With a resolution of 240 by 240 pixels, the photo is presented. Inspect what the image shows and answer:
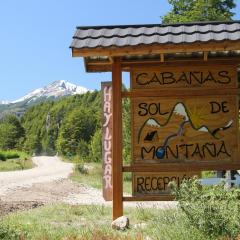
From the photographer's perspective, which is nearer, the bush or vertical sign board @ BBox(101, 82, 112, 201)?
the bush

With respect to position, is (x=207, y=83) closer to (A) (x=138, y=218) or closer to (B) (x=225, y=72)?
(B) (x=225, y=72)

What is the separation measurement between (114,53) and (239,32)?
2.15 meters

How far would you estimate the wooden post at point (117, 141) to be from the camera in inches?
Result: 368

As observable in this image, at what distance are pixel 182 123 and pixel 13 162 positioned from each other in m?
43.5

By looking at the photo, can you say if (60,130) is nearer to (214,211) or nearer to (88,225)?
(88,225)

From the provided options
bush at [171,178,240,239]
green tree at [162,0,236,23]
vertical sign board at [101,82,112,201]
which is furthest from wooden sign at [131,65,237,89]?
green tree at [162,0,236,23]

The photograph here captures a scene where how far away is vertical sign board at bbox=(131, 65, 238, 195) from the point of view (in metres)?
9.42

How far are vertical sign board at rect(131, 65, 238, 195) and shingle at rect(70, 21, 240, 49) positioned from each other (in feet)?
2.77

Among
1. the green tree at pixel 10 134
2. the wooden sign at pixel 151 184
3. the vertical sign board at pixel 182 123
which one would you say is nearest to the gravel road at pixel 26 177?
the wooden sign at pixel 151 184

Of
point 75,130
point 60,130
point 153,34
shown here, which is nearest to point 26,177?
point 153,34

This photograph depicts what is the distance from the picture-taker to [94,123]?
101m

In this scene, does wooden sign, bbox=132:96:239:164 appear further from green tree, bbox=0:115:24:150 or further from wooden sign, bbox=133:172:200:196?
green tree, bbox=0:115:24:150

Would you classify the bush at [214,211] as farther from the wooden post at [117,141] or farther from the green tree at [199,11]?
the green tree at [199,11]

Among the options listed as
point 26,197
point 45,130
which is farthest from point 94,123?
point 26,197
